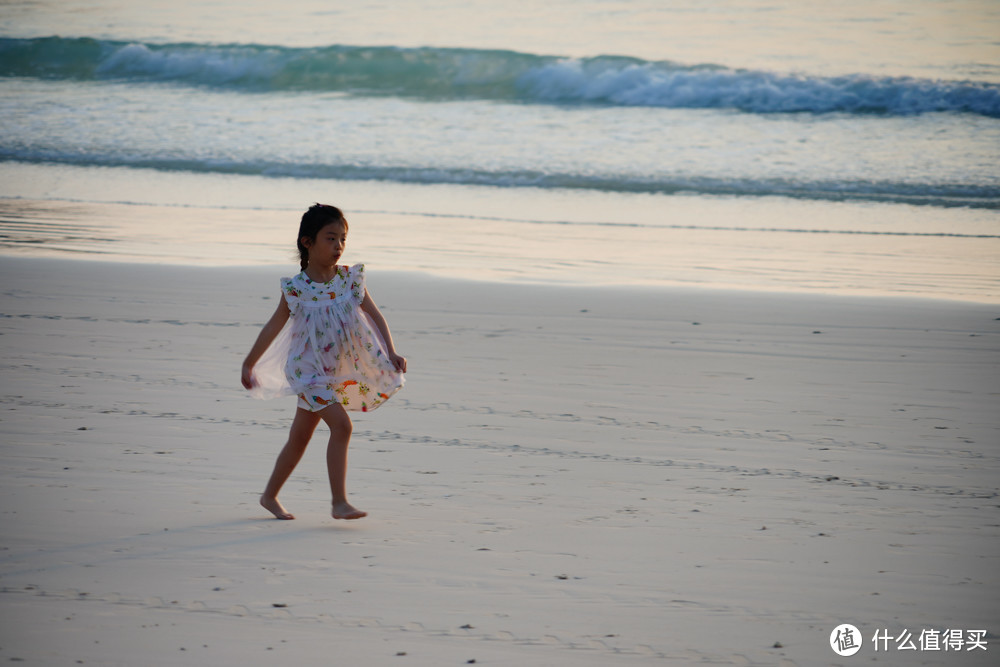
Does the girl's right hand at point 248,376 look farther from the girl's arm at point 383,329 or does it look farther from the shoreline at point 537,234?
the shoreline at point 537,234

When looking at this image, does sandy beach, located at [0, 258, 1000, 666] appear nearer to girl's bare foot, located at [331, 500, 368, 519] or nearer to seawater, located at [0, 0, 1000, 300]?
girl's bare foot, located at [331, 500, 368, 519]

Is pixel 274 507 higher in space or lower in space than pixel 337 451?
lower

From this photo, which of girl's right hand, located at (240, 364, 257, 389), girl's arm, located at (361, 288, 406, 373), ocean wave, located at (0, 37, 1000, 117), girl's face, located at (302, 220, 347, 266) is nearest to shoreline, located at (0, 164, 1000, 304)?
girl's arm, located at (361, 288, 406, 373)

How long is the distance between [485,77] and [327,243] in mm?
21449

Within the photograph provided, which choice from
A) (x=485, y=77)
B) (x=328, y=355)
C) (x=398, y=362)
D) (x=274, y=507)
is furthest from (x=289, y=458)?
(x=485, y=77)

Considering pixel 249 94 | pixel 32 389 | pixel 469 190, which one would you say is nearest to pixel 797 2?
pixel 249 94

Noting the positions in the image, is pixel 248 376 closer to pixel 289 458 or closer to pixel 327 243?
pixel 289 458

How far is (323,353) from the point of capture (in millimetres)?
3740

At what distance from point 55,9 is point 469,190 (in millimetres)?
22347

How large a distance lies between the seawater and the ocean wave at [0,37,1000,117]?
0.07 meters

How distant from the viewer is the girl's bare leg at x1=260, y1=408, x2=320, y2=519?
3.71 meters

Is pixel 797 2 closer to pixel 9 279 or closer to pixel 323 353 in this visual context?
pixel 9 279

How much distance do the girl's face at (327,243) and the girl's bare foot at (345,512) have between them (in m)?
0.92

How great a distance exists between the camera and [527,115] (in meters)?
21.1
